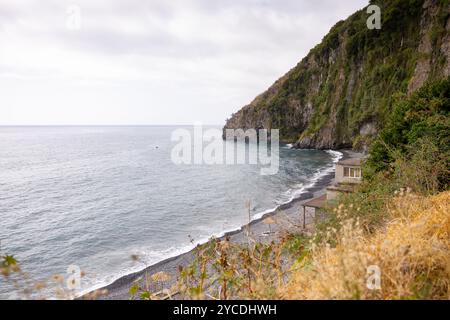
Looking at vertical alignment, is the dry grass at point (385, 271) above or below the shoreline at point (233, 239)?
above

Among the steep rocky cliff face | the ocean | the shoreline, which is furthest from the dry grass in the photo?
the steep rocky cliff face

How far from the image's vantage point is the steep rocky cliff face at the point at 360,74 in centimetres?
6235

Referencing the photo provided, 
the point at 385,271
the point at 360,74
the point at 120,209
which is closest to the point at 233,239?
the point at 120,209

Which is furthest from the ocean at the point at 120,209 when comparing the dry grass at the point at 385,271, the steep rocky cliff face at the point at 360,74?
the steep rocky cliff face at the point at 360,74

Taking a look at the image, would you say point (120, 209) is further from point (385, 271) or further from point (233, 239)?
point (385, 271)

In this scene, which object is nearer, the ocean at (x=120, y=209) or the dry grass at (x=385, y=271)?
the dry grass at (x=385, y=271)

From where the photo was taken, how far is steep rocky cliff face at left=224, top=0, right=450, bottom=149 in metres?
62.4

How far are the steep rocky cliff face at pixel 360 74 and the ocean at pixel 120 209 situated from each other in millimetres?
21708

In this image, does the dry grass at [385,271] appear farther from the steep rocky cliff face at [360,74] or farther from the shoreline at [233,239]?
the steep rocky cliff face at [360,74]

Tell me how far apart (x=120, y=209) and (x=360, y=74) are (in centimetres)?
6829

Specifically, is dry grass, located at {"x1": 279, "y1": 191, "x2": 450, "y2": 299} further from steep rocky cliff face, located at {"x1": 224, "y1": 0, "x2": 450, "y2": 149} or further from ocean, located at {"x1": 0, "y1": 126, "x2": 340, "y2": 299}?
steep rocky cliff face, located at {"x1": 224, "y1": 0, "x2": 450, "y2": 149}

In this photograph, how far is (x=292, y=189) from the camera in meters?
45.1
